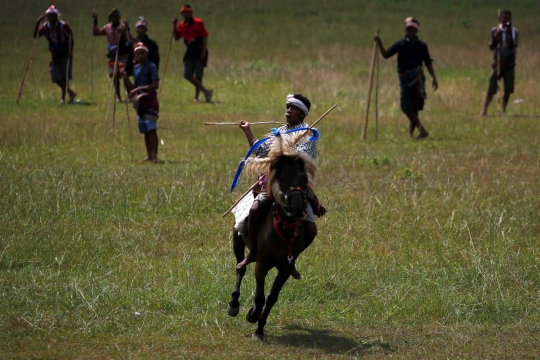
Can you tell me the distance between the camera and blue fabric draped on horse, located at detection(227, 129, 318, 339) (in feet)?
20.7

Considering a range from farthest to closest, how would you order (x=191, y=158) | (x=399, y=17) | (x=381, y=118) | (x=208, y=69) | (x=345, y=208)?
(x=399, y=17) < (x=208, y=69) < (x=381, y=118) < (x=191, y=158) < (x=345, y=208)

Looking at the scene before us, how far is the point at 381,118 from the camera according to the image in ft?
62.7

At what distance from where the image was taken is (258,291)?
6770 millimetres

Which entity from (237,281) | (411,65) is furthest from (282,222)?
(411,65)

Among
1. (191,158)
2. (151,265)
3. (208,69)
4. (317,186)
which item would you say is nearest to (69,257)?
(151,265)

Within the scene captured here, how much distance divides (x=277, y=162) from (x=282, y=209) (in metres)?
0.34

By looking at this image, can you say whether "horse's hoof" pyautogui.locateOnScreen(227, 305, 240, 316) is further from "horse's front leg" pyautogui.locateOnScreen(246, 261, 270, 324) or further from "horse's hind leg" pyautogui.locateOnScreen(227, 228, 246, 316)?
"horse's front leg" pyautogui.locateOnScreen(246, 261, 270, 324)

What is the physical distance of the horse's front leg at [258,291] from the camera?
22.0 ft

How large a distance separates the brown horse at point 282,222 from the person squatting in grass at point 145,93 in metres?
6.92

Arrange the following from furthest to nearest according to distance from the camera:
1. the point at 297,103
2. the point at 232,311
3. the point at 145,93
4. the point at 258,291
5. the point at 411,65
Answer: the point at 411,65 < the point at 145,93 < the point at 297,103 < the point at 232,311 < the point at 258,291

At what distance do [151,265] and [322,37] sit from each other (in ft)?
86.5

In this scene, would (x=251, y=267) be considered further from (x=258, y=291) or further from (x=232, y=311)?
(x=258, y=291)

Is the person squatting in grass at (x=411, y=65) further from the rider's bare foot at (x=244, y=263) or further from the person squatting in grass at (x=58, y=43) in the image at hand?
the rider's bare foot at (x=244, y=263)

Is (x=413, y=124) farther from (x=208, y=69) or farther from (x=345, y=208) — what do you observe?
(x=208, y=69)
